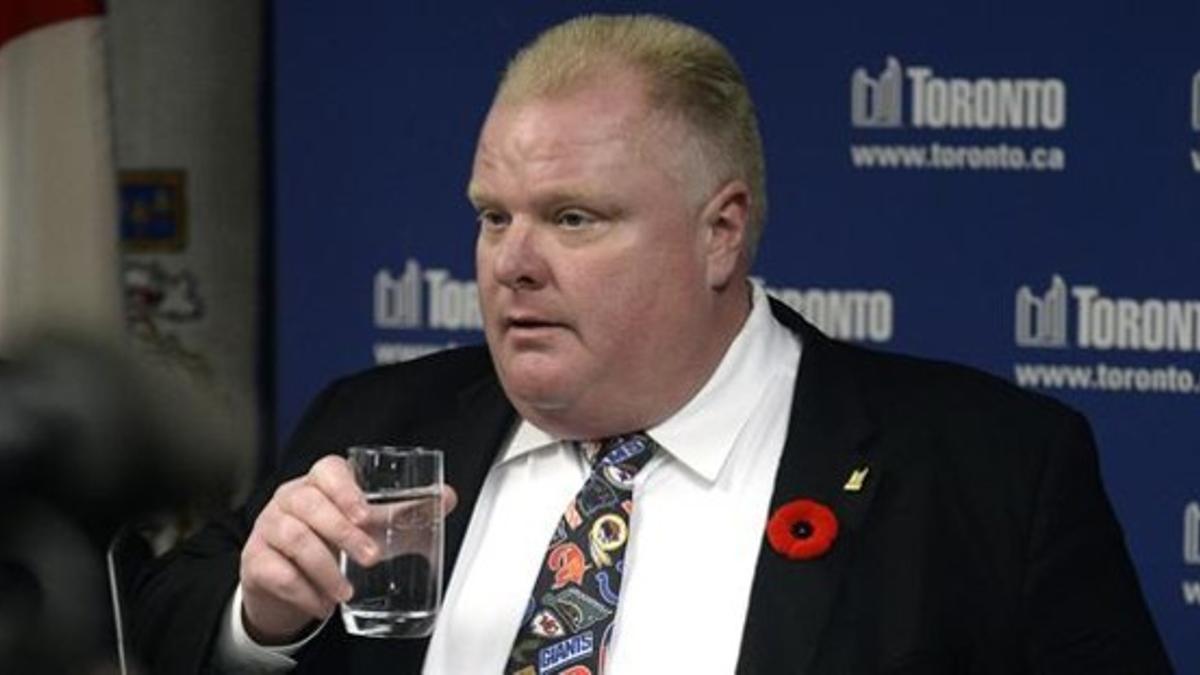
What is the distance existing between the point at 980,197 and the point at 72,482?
3.53 meters

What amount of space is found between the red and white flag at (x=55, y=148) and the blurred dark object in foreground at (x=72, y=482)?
3441mm

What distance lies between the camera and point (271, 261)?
475 centimetres

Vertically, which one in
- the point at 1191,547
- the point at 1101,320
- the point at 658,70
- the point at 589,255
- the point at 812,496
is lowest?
the point at 1191,547

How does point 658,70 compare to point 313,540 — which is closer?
point 313,540

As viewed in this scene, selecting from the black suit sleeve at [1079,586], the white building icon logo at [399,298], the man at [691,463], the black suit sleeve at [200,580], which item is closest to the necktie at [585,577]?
the man at [691,463]

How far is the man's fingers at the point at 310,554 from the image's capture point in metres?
2.37

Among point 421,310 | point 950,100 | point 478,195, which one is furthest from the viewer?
point 421,310

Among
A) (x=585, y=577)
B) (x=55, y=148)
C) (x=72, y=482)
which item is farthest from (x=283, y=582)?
(x=55, y=148)

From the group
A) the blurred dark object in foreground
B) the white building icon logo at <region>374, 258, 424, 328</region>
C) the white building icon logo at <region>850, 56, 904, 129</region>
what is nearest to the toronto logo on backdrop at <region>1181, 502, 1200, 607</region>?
the white building icon logo at <region>850, 56, 904, 129</region>

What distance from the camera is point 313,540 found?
7.77 feet

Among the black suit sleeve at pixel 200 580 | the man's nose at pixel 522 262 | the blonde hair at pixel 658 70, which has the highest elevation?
the blonde hair at pixel 658 70

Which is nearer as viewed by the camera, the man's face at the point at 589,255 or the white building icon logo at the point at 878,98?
the man's face at the point at 589,255

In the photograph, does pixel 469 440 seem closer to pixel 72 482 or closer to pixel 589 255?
pixel 589 255

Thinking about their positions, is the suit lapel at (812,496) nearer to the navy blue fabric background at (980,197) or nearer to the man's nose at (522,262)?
the man's nose at (522,262)
